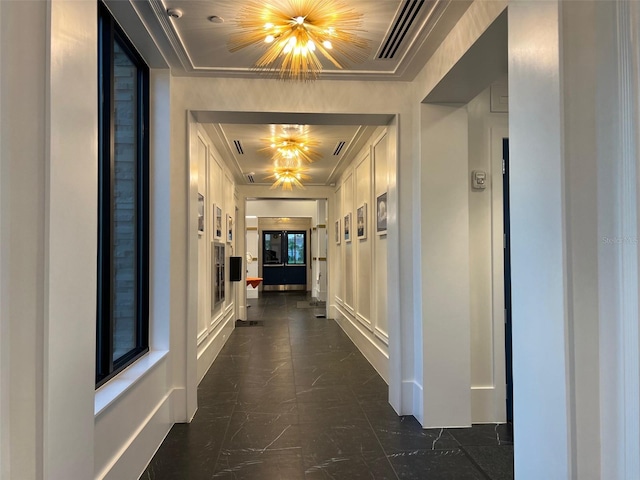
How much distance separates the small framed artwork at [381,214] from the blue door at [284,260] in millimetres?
13337

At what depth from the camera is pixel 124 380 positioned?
8.75ft

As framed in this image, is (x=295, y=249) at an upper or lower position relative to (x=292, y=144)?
lower

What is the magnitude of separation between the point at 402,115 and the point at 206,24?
1933mm

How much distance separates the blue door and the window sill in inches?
588

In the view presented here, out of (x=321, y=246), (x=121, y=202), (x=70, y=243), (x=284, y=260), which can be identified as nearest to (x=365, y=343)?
(x=121, y=202)

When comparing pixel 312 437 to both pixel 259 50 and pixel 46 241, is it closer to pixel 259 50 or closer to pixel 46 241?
pixel 46 241

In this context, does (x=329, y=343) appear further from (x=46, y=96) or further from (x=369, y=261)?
(x=46, y=96)

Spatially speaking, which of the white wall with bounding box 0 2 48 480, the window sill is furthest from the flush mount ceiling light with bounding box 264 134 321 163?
the white wall with bounding box 0 2 48 480

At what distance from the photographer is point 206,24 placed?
9.75 feet

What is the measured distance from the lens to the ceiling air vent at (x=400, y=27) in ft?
8.97

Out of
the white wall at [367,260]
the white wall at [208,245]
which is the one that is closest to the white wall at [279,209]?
the white wall at [367,260]

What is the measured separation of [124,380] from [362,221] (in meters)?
4.38

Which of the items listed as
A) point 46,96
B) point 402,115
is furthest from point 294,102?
point 46,96

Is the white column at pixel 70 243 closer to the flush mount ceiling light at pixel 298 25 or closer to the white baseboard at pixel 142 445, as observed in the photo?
the white baseboard at pixel 142 445
